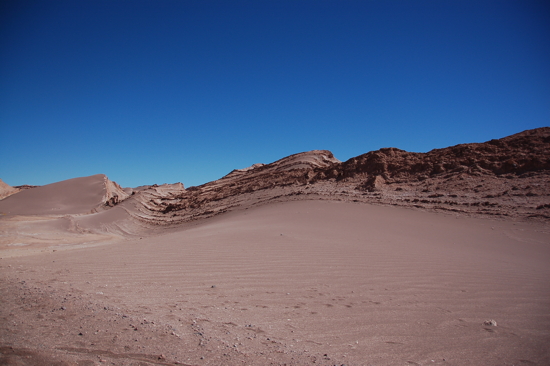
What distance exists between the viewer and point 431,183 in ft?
51.6

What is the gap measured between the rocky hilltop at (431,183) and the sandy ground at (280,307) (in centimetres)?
547

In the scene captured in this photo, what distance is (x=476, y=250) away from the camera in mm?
8203

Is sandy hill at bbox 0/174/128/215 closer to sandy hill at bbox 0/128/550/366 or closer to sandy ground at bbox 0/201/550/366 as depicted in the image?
sandy hill at bbox 0/128/550/366

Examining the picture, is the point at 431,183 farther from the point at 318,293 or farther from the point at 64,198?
the point at 64,198

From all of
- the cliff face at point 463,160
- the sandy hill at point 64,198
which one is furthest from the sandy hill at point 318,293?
the sandy hill at point 64,198

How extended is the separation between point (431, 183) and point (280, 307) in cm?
1426

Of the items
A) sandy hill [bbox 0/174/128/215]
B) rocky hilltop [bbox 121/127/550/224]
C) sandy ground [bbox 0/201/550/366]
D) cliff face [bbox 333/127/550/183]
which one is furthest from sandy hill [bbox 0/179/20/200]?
sandy ground [bbox 0/201/550/366]

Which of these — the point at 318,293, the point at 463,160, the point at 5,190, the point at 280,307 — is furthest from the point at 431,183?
the point at 5,190

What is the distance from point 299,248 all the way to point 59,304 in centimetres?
523

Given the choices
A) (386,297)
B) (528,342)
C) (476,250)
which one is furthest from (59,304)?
(476,250)

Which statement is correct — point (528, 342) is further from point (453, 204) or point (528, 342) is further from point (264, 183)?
point (264, 183)

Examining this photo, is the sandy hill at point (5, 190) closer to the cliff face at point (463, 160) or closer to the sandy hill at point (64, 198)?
the sandy hill at point (64, 198)

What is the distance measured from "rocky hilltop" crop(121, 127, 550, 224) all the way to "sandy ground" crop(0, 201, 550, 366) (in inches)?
215

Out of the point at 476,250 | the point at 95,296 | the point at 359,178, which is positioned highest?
the point at 359,178
